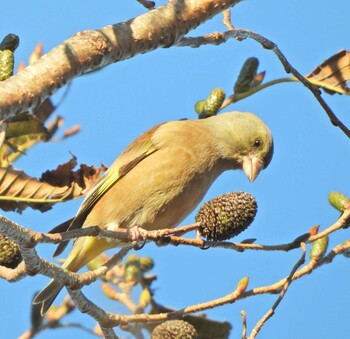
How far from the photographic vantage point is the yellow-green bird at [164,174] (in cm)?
496

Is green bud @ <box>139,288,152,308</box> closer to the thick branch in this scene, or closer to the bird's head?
the bird's head

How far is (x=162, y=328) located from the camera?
12.2 ft

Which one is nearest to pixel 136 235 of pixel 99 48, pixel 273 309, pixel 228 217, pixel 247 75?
pixel 228 217

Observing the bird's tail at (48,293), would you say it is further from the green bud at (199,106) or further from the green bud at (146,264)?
the green bud at (199,106)

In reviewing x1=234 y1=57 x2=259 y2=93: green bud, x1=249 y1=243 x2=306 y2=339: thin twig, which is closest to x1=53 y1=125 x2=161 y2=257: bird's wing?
x1=234 y1=57 x2=259 y2=93: green bud

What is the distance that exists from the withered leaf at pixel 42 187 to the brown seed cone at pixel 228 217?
1210mm

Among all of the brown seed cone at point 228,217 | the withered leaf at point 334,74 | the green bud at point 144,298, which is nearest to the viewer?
the brown seed cone at point 228,217

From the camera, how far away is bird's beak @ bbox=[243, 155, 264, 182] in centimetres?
554

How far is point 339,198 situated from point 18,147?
82.4 inches

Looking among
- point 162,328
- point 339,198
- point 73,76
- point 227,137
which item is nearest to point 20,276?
point 162,328

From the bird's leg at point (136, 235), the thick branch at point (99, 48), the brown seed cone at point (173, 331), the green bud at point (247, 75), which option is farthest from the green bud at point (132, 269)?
the thick branch at point (99, 48)

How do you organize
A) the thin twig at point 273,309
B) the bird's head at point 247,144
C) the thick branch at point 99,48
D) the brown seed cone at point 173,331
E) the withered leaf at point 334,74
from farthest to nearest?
the bird's head at point 247,144 < the withered leaf at point 334,74 < the brown seed cone at point 173,331 < the thin twig at point 273,309 < the thick branch at point 99,48

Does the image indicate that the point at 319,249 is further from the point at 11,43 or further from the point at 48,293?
the point at 11,43

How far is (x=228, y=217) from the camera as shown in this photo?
148 inches
